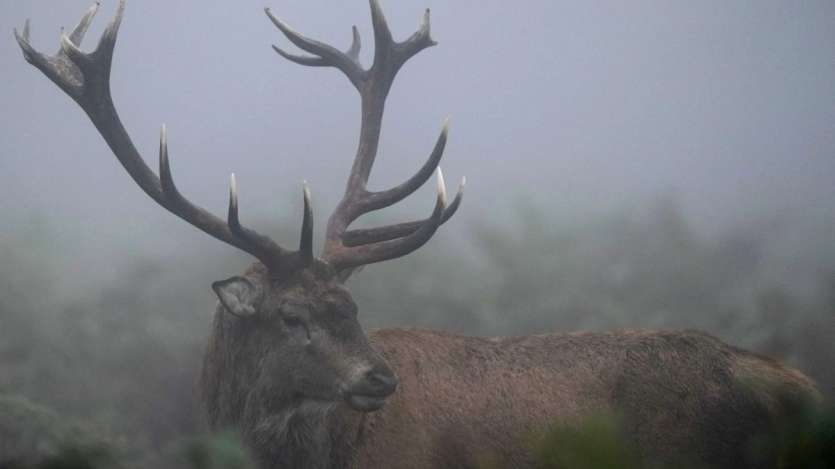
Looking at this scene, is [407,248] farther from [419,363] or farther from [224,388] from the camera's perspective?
[224,388]

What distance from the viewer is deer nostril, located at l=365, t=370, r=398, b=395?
3.61 meters

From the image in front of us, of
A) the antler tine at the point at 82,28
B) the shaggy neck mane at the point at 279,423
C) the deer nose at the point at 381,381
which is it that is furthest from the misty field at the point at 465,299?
the antler tine at the point at 82,28

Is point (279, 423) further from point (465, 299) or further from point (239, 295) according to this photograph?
point (465, 299)

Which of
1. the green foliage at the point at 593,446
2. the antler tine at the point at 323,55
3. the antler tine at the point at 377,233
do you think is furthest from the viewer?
the antler tine at the point at 323,55

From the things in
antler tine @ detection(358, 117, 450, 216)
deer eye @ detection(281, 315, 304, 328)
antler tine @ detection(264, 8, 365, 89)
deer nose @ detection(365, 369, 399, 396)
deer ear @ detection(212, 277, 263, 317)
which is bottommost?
deer nose @ detection(365, 369, 399, 396)

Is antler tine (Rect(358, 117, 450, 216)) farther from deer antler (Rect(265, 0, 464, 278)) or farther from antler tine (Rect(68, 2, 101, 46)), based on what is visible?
antler tine (Rect(68, 2, 101, 46))

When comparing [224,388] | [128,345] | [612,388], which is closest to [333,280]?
[224,388]

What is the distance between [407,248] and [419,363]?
1.64 feet

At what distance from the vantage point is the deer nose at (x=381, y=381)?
3611 mm

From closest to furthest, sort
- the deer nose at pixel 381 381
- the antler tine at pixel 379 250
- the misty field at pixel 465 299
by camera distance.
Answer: the deer nose at pixel 381 381
the antler tine at pixel 379 250
the misty field at pixel 465 299

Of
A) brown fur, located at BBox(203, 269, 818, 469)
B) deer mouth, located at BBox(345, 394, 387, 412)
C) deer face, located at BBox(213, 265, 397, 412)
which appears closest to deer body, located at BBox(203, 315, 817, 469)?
brown fur, located at BBox(203, 269, 818, 469)

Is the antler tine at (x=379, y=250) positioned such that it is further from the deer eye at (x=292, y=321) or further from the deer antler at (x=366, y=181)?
the deer eye at (x=292, y=321)

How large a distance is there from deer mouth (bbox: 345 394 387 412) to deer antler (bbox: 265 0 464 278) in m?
0.79

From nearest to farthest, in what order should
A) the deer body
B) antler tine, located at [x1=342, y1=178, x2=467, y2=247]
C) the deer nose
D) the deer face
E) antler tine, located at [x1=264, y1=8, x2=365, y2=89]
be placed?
the deer nose, the deer face, the deer body, antler tine, located at [x1=342, y1=178, x2=467, y2=247], antler tine, located at [x1=264, y1=8, x2=365, y2=89]
